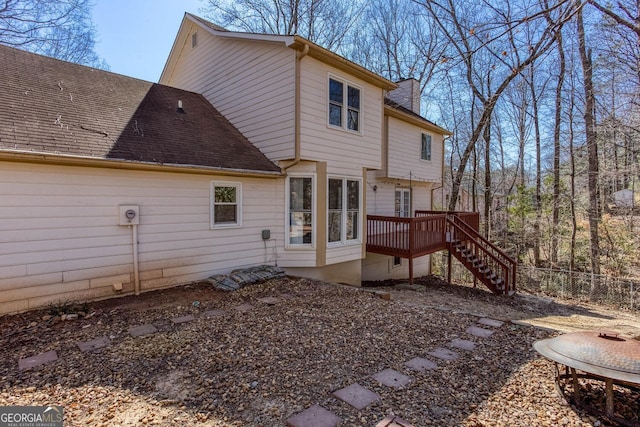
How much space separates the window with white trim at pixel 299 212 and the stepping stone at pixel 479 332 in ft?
14.1

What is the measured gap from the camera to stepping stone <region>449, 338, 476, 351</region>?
4.21 metres

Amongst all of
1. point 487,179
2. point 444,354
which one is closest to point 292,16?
point 487,179

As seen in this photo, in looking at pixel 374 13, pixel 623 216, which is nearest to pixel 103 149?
pixel 374 13

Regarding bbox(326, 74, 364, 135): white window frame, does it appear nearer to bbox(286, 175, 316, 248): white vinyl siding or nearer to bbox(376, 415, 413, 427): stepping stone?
bbox(286, 175, 316, 248): white vinyl siding

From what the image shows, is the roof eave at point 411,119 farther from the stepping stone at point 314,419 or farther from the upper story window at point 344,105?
the stepping stone at point 314,419

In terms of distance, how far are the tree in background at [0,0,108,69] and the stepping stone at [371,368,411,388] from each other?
48.2 ft

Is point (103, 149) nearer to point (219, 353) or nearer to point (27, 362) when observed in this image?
point (27, 362)

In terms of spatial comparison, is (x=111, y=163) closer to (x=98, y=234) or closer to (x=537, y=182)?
(x=98, y=234)

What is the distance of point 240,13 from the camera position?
16.5m

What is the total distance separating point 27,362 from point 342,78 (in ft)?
26.2

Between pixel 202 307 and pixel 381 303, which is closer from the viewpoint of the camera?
pixel 202 307

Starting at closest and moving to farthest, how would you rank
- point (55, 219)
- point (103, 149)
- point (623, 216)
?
1. point (55, 219)
2. point (103, 149)
3. point (623, 216)

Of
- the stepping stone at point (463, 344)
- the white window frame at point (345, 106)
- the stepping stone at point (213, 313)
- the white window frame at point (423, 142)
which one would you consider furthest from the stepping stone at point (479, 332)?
the white window frame at point (423, 142)

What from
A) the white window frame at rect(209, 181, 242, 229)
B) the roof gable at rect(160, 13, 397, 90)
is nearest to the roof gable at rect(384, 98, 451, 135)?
the roof gable at rect(160, 13, 397, 90)
